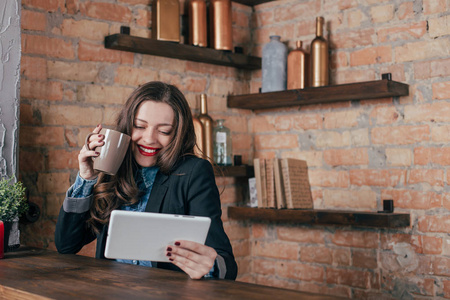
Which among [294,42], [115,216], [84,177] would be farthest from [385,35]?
[115,216]

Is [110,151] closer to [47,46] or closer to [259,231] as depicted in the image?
[47,46]

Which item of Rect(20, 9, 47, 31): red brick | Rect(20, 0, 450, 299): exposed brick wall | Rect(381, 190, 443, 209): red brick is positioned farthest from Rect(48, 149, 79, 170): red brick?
Rect(381, 190, 443, 209): red brick

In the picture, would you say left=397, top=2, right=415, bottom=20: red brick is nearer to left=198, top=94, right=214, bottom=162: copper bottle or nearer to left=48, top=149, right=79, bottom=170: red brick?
left=198, top=94, right=214, bottom=162: copper bottle

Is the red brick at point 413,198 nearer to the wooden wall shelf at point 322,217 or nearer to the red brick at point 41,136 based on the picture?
the wooden wall shelf at point 322,217

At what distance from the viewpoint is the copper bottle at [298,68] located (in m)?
2.91

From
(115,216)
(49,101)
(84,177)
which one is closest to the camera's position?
(115,216)

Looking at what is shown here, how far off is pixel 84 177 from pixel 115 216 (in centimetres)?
49

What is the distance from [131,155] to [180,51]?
1.10m

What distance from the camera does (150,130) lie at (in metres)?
1.75

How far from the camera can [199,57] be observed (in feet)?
9.45

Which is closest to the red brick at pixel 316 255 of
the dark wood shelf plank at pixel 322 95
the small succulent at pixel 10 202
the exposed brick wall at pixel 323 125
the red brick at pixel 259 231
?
the exposed brick wall at pixel 323 125

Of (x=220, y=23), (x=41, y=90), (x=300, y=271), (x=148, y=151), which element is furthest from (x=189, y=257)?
(x=220, y=23)

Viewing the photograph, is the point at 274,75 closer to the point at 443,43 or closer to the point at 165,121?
the point at 443,43

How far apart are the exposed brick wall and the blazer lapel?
2.55ft
